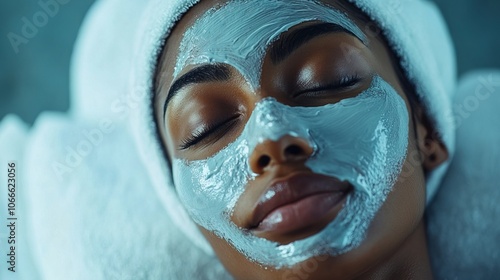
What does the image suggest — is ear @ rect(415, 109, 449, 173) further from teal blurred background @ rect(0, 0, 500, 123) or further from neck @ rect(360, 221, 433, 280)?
teal blurred background @ rect(0, 0, 500, 123)

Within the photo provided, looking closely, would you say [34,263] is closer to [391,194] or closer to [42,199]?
[42,199]

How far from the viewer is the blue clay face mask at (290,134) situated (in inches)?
29.2

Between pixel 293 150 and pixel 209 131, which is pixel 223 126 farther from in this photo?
pixel 293 150

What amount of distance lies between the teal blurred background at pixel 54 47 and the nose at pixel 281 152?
2.74 feet

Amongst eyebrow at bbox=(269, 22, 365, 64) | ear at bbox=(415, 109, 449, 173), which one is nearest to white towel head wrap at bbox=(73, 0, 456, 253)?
ear at bbox=(415, 109, 449, 173)

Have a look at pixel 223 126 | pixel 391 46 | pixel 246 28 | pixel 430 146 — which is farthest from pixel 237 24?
pixel 430 146

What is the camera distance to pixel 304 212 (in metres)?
0.73

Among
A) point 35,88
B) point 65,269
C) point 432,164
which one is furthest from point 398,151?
point 35,88

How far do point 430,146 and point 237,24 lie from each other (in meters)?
0.39

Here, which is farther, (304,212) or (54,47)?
(54,47)

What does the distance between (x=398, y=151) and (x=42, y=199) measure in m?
0.72

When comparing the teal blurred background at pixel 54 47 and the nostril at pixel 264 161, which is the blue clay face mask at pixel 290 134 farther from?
the teal blurred background at pixel 54 47

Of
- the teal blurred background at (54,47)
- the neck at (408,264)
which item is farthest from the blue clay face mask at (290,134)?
the teal blurred background at (54,47)

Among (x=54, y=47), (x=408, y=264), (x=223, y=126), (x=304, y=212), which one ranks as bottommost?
(x=408, y=264)
